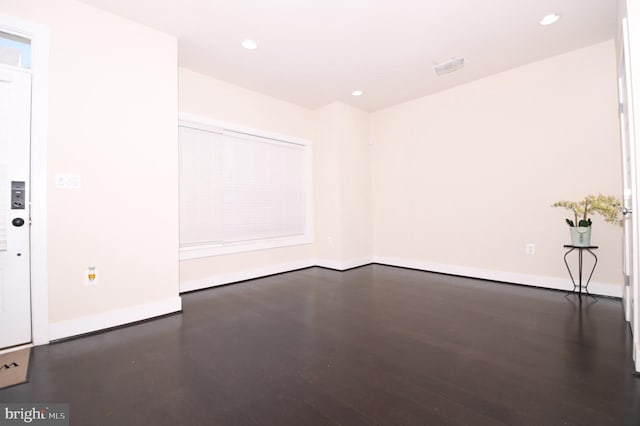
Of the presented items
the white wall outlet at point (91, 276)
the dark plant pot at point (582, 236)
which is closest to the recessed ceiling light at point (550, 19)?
the dark plant pot at point (582, 236)

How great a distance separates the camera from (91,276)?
243 centimetres

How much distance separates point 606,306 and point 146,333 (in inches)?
166

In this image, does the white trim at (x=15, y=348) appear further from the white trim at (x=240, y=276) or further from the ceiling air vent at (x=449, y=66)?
the ceiling air vent at (x=449, y=66)

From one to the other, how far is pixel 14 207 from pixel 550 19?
4.76 metres

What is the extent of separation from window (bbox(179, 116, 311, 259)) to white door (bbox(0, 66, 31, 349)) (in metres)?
1.44

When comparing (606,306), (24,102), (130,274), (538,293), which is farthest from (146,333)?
(606,306)

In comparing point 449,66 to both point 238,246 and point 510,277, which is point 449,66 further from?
point 238,246

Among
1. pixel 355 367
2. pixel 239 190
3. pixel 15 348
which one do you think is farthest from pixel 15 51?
pixel 355 367

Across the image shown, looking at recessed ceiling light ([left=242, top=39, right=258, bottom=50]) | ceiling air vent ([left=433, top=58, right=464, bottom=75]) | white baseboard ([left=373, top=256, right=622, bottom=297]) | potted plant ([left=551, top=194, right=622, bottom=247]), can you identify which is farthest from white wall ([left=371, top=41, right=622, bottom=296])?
recessed ceiling light ([left=242, top=39, right=258, bottom=50])

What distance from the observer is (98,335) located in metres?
2.37

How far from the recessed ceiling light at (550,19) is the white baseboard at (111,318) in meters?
4.39

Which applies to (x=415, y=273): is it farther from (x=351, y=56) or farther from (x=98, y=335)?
(x=98, y=335)

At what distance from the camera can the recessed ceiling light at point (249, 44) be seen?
306 centimetres

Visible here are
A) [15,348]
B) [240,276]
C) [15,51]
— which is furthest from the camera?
[240,276]
